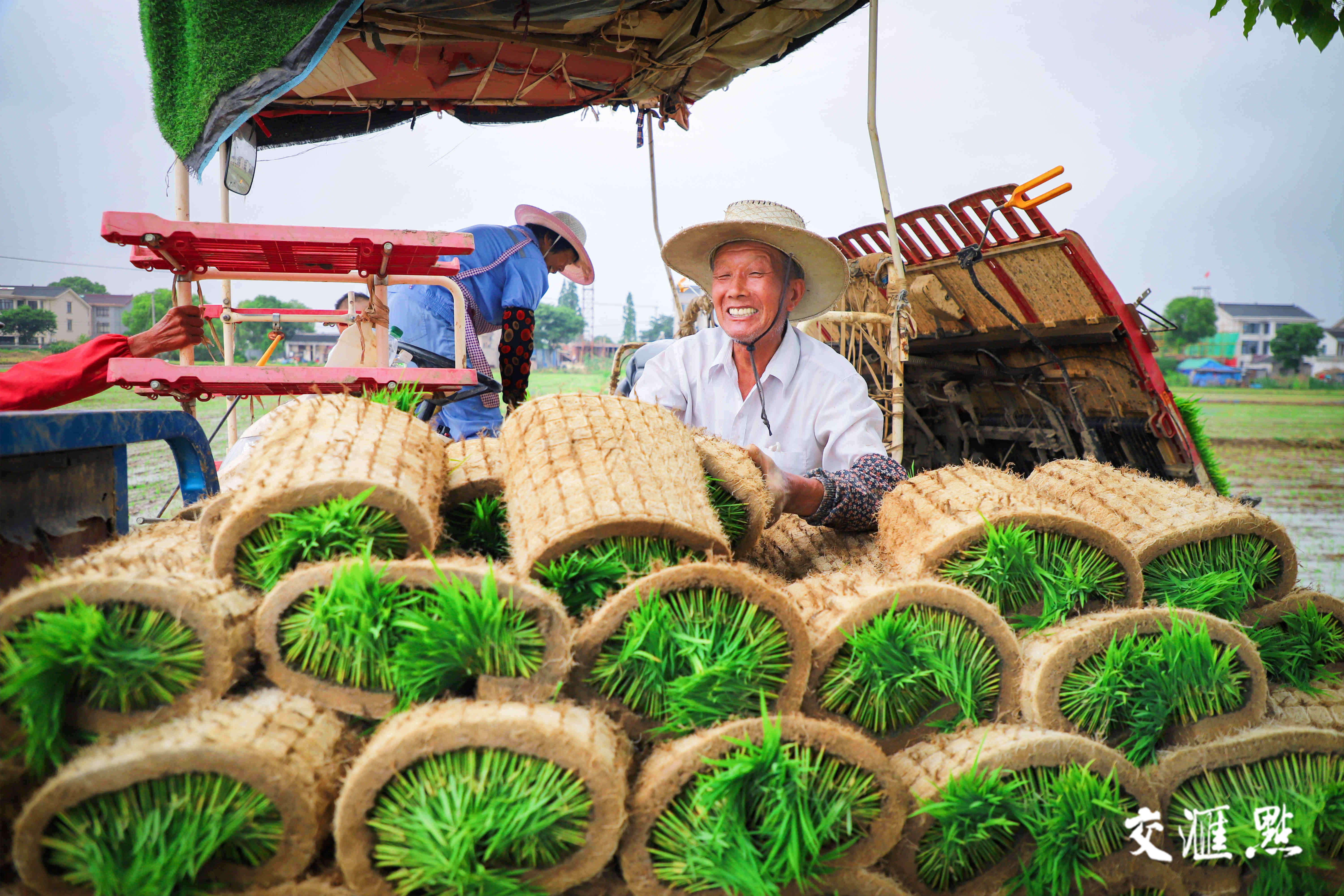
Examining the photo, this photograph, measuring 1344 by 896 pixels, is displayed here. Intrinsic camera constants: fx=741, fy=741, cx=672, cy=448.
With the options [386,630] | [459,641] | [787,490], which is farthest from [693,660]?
[787,490]

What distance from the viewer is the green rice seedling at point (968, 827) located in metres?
1.11

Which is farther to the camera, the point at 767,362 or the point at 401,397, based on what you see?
the point at 767,362

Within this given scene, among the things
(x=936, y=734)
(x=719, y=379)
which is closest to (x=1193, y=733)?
(x=936, y=734)

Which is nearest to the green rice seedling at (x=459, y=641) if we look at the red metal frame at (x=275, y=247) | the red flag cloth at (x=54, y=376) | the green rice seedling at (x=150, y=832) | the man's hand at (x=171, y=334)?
the green rice seedling at (x=150, y=832)

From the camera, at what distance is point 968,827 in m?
1.13

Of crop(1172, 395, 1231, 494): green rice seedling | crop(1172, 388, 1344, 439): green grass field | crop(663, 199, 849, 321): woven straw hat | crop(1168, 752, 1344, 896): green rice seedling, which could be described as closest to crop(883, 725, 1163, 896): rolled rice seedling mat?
crop(1168, 752, 1344, 896): green rice seedling

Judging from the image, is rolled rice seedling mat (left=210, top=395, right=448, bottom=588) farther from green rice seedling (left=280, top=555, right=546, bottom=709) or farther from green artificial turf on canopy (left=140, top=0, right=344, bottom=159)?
green artificial turf on canopy (left=140, top=0, right=344, bottom=159)

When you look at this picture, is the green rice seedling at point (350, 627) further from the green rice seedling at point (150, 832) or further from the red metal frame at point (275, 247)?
→ the red metal frame at point (275, 247)

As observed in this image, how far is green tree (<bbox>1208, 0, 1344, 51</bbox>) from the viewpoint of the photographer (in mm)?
2631

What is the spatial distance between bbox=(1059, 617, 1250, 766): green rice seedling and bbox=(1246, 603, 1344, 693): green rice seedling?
32 cm

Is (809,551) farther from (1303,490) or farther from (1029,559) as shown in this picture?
(1303,490)

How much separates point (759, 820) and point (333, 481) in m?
0.81

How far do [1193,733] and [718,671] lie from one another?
2.85 feet

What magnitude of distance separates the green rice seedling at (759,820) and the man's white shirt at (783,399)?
52.4 inches
